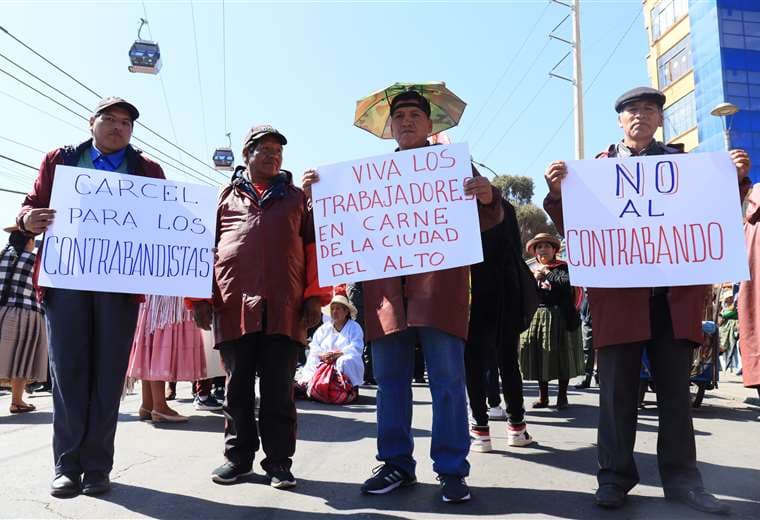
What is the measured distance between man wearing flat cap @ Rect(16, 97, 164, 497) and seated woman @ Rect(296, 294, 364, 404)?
419 centimetres

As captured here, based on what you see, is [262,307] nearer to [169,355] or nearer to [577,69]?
[169,355]

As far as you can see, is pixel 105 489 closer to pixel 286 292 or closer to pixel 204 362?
pixel 286 292

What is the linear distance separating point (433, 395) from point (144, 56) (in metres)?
15.7

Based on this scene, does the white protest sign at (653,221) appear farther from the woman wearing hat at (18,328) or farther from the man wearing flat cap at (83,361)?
the woman wearing hat at (18,328)

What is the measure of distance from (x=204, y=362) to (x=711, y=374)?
5.34 meters

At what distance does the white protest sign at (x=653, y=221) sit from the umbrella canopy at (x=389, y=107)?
968mm

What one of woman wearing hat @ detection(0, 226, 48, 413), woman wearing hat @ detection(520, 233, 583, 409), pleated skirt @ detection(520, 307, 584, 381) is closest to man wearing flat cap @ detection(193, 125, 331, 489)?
woman wearing hat @ detection(520, 233, 583, 409)

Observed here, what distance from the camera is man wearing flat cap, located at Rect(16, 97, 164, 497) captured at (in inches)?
134

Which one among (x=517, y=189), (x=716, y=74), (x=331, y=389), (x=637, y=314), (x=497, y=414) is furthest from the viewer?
(x=517, y=189)

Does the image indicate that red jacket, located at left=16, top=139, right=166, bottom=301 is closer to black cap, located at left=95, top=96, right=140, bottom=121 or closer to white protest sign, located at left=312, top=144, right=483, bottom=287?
black cap, located at left=95, top=96, right=140, bottom=121

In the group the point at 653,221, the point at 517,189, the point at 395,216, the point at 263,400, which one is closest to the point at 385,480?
the point at 263,400

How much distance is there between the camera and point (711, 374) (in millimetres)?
6832

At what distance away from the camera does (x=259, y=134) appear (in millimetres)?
3781

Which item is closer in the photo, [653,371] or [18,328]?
[653,371]
